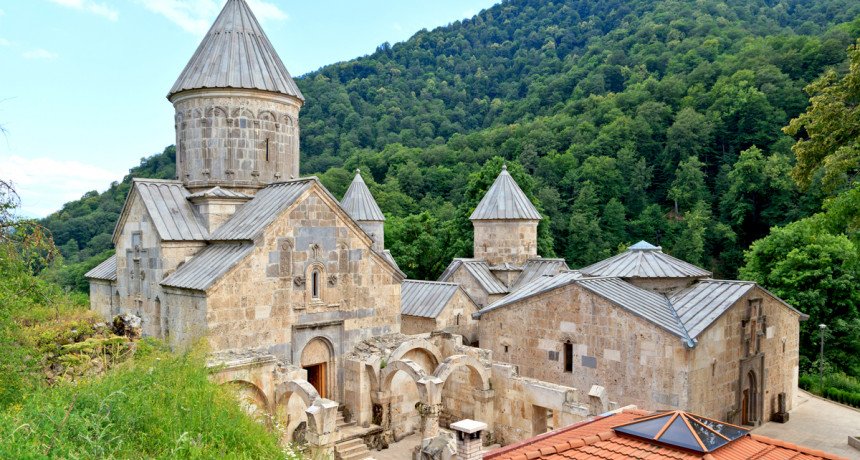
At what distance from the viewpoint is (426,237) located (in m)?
34.1

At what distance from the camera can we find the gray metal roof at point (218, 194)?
13255 millimetres

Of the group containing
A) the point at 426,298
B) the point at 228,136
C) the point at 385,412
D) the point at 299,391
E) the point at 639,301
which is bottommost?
the point at 385,412

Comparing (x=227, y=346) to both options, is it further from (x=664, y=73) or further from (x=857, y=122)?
(x=664, y=73)

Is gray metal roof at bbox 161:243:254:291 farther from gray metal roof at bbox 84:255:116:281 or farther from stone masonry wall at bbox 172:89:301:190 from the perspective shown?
gray metal roof at bbox 84:255:116:281

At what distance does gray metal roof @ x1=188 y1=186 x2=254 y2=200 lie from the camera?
43.5ft

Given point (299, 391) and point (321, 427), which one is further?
point (299, 391)

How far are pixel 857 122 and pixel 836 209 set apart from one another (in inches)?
73.7

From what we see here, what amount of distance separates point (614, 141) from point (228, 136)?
43685mm

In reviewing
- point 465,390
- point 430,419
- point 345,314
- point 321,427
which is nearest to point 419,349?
point 465,390

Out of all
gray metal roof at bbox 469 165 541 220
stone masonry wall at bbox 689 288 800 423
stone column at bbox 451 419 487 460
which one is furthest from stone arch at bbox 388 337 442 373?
gray metal roof at bbox 469 165 541 220

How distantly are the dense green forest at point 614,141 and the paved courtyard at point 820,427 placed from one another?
16.4 feet

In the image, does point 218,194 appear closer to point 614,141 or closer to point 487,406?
point 487,406

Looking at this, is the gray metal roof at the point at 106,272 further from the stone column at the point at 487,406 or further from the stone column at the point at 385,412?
the stone column at the point at 487,406

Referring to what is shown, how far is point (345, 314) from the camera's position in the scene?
43.5 ft
